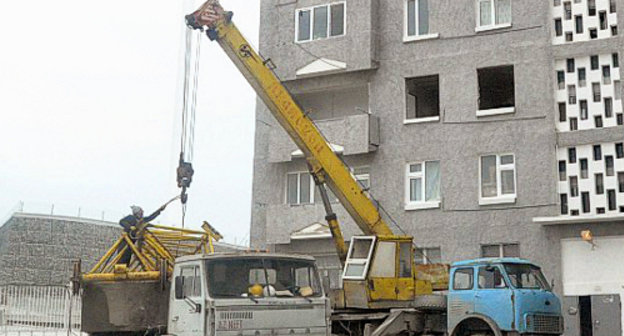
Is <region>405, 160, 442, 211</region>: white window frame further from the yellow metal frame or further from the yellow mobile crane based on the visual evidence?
the yellow metal frame

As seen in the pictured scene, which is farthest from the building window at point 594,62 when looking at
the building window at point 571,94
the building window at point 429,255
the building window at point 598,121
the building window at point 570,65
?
the building window at point 429,255

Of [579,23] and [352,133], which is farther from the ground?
[579,23]

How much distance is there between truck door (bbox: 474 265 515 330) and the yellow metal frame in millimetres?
6043

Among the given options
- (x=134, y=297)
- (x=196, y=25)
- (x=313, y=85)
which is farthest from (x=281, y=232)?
(x=134, y=297)

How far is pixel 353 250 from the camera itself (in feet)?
71.3

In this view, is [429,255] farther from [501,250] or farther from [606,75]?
[606,75]

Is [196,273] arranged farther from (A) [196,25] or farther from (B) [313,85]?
(B) [313,85]

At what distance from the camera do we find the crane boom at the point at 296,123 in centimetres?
2298

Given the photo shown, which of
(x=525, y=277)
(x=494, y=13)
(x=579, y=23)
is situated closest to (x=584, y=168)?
(x=579, y=23)

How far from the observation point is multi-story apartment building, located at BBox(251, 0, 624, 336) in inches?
1009

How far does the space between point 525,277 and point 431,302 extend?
2.37 m

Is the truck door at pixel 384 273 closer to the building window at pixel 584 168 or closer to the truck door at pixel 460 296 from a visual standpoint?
the truck door at pixel 460 296

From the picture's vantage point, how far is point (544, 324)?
1880cm

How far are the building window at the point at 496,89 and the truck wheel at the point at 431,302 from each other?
10158 mm
